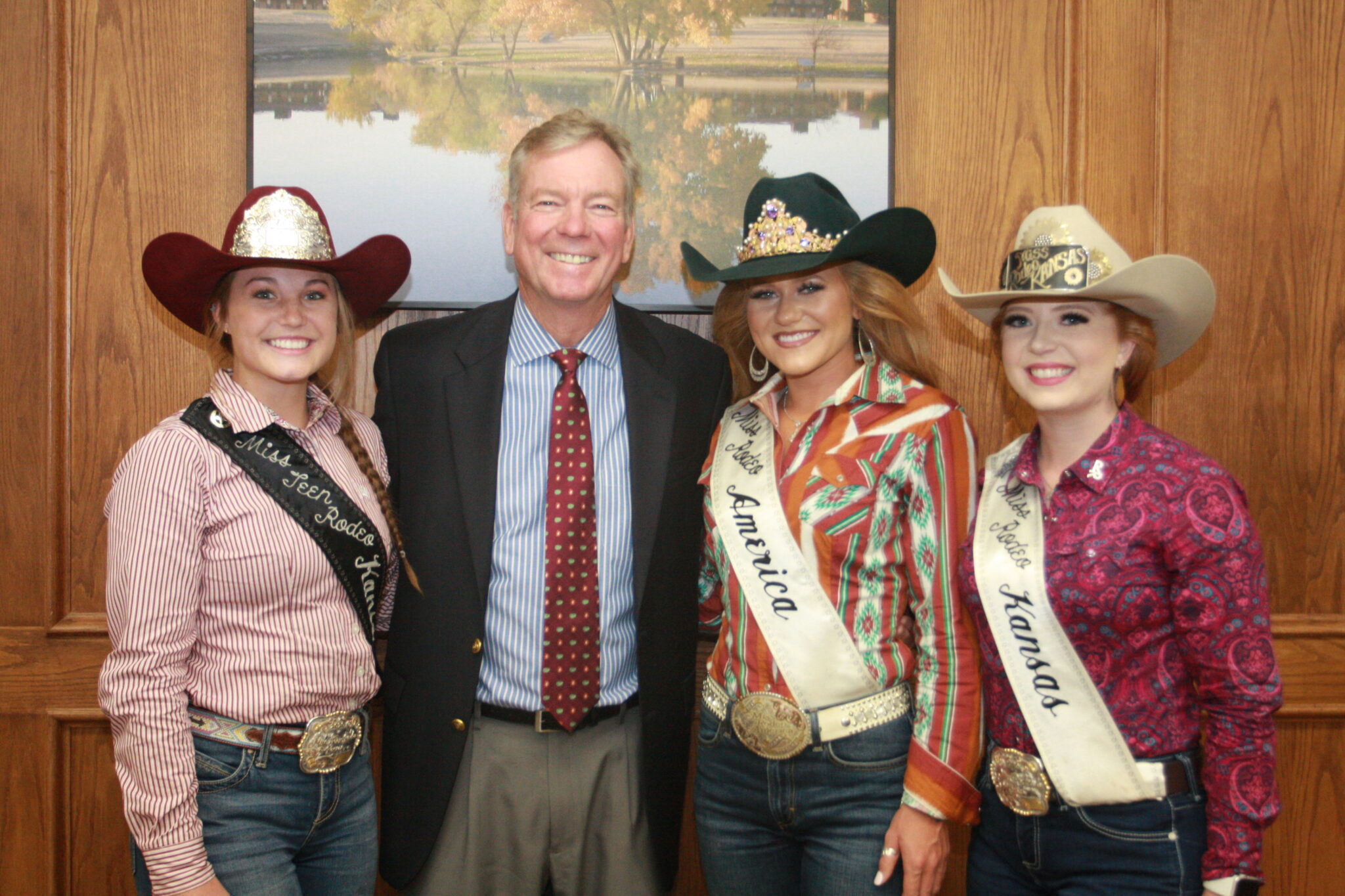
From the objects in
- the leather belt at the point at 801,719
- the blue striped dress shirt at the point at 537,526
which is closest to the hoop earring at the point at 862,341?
the blue striped dress shirt at the point at 537,526

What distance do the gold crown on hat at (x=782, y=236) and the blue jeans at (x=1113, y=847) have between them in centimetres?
98

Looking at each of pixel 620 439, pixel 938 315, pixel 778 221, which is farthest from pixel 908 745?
pixel 938 315

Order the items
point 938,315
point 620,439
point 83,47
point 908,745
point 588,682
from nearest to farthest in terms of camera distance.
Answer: point 908,745 → point 588,682 → point 620,439 → point 83,47 → point 938,315

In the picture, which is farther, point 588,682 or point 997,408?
point 997,408

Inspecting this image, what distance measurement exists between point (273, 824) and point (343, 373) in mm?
773

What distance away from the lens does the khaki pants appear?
63.3 inches

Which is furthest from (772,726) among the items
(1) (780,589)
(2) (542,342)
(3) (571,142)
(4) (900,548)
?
(3) (571,142)

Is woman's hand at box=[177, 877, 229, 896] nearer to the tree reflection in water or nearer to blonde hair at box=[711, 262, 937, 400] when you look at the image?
blonde hair at box=[711, 262, 937, 400]

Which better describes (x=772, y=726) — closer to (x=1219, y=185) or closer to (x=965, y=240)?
(x=965, y=240)

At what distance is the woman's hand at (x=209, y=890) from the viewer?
1.27 m

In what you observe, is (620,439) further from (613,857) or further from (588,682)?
(613,857)

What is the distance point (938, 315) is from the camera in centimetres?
214

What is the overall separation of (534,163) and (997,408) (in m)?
1.21

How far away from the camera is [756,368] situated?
181 cm
